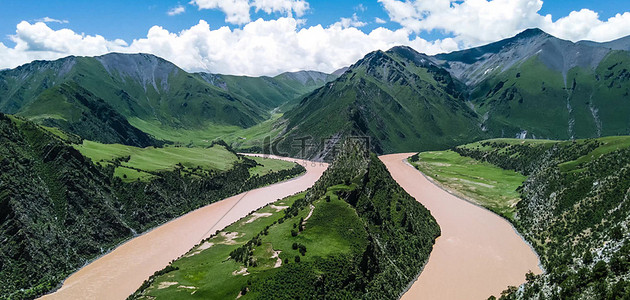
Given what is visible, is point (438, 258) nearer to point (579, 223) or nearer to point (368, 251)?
point (368, 251)

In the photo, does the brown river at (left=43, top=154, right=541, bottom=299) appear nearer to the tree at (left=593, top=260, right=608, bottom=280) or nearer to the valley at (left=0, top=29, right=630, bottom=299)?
the valley at (left=0, top=29, right=630, bottom=299)

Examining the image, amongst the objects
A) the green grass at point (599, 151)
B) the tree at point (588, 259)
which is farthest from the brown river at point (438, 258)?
the green grass at point (599, 151)

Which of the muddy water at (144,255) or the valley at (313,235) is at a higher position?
the valley at (313,235)

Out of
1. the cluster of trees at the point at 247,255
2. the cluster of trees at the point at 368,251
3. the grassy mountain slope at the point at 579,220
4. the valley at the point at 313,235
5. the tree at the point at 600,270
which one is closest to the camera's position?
the tree at the point at 600,270

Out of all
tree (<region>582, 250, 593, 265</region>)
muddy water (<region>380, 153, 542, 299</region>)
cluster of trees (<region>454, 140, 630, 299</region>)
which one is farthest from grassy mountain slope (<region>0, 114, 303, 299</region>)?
tree (<region>582, 250, 593, 265</region>)

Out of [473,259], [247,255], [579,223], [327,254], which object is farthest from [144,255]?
[579,223]

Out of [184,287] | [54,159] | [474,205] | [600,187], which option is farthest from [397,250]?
[54,159]

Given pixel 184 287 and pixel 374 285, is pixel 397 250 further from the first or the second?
pixel 184 287

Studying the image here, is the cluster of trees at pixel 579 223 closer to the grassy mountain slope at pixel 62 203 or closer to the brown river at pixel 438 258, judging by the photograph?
the brown river at pixel 438 258
